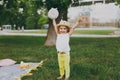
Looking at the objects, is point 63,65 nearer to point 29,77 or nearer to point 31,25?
point 29,77

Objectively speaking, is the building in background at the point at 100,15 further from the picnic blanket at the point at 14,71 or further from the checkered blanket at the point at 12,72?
the checkered blanket at the point at 12,72

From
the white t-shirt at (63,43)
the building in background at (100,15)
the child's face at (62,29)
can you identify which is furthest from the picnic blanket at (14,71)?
the building in background at (100,15)

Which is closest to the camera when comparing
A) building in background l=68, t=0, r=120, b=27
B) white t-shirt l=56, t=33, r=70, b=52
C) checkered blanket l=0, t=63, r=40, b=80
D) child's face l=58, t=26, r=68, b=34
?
white t-shirt l=56, t=33, r=70, b=52

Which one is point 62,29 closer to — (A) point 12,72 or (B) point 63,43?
(B) point 63,43

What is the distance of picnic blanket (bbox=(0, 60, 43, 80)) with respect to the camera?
11209mm

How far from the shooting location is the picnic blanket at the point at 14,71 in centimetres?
1121

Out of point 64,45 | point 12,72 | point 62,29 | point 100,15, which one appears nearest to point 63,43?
point 64,45

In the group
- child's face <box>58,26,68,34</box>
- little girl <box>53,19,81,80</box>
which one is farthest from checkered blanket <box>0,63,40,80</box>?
child's face <box>58,26,68,34</box>

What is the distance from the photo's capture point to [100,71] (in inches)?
472

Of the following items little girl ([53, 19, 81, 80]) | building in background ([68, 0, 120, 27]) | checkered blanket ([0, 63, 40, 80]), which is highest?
little girl ([53, 19, 81, 80])

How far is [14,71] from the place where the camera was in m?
12.1

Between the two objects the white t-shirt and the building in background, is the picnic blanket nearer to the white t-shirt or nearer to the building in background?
the white t-shirt

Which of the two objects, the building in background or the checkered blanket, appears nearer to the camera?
the checkered blanket

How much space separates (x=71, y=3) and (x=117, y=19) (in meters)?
58.9
